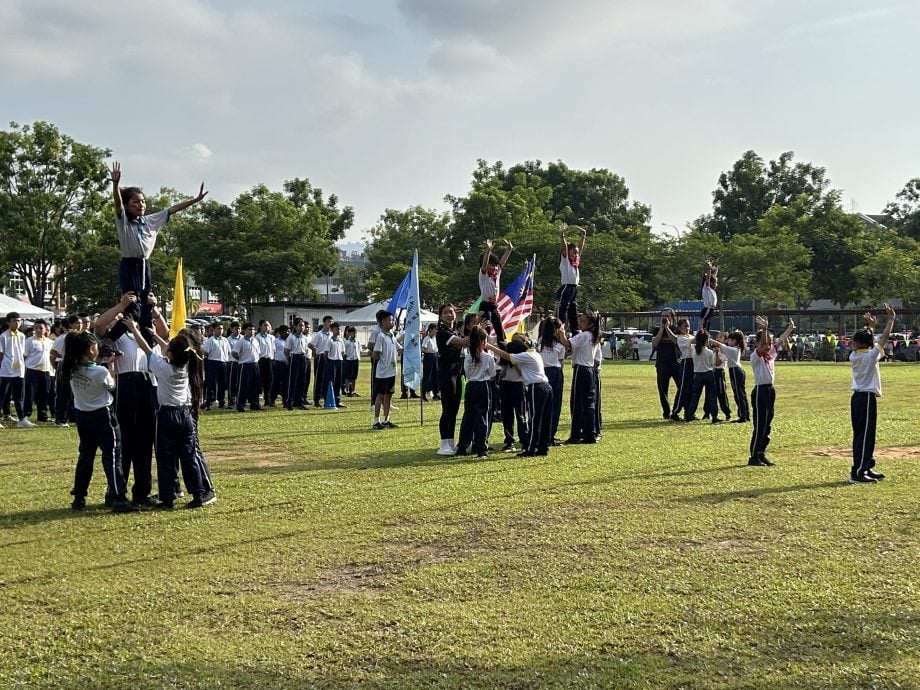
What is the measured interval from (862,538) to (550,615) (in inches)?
128

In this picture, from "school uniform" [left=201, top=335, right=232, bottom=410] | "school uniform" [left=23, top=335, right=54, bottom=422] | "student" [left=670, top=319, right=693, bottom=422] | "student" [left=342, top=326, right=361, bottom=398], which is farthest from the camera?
"student" [left=342, top=326, right=361, bottom=398]

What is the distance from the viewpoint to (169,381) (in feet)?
28.9

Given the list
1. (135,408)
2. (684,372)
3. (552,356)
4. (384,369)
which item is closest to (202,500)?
(135,408)

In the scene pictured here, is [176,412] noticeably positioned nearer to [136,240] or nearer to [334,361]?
[136,240]

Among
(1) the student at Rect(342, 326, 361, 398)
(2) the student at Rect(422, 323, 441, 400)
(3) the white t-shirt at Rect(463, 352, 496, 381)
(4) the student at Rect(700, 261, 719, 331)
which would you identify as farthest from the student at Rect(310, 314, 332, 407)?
(3) the white t-shirt at Rect(463, 352, 496, 381)

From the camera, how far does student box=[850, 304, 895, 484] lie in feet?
33.0

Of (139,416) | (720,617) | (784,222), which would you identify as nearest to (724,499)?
(720,617)

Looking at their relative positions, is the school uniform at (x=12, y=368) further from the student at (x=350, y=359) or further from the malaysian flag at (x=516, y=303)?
the malaysian flag at (x=516, y=303)

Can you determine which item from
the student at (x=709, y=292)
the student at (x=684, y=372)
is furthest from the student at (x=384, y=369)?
the student at (x=709, y=292)

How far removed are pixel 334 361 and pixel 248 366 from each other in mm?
2187

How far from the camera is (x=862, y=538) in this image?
7527mm

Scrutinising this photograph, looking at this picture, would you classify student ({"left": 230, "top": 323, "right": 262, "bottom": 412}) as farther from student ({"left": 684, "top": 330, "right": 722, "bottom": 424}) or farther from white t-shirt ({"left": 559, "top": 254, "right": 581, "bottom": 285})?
student ({"left": 684, "top": 330, "right": 722, "bottom": 424})

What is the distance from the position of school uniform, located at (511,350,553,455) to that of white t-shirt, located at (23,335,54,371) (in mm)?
10464

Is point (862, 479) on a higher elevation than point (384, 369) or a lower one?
lower
